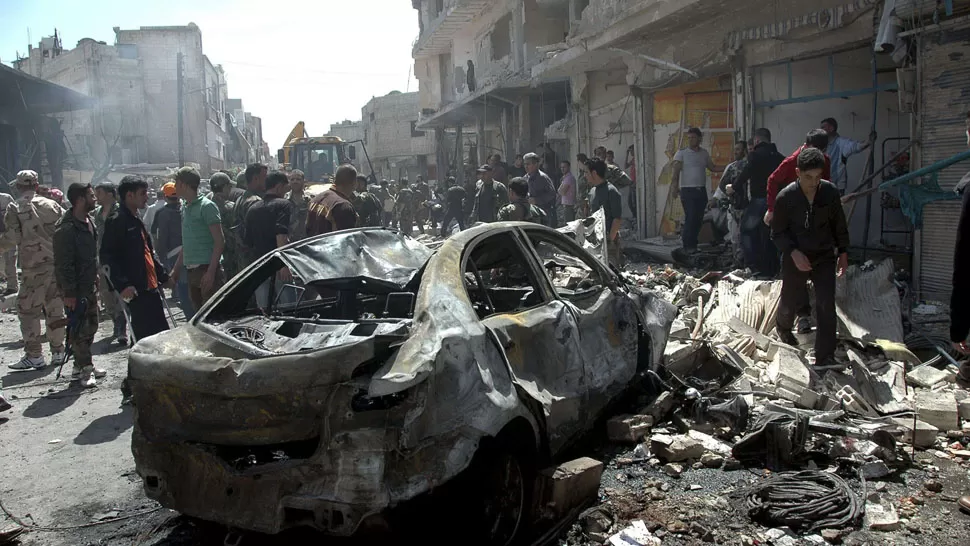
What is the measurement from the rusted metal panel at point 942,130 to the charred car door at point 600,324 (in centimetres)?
424

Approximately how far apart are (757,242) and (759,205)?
0.45m

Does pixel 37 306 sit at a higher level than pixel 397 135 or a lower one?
lower

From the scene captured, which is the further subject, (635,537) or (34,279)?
(34,279)

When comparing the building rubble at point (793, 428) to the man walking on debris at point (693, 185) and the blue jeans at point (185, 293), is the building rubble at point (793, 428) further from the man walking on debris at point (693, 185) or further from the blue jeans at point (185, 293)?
the blue jeans at point (185, 293)

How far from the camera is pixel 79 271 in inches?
269

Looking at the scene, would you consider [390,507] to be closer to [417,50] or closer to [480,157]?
[480,157]

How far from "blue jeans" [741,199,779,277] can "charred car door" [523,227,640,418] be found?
4730mm

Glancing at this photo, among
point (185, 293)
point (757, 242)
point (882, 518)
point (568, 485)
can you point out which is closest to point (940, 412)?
point (882, 518)

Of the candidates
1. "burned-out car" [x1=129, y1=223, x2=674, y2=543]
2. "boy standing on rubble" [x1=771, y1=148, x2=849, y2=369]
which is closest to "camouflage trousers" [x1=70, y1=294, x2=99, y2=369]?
"burned-out car" [x1=129, y1=223, x2=674, y2=543]

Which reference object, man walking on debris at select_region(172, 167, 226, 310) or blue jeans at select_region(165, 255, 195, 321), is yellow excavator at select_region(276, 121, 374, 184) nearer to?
blue jeans at select_region(165, 255, 195, 321)

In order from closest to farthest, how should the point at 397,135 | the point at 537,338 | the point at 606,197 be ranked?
the point at 537,338 → the point at 606,197 → the point at 397,135

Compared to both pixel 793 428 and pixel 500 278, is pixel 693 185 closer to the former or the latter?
pixel 500 278

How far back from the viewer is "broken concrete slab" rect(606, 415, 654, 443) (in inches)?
185

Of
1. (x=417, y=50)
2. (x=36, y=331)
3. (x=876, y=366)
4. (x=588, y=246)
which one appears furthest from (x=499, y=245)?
(x=417, y=50)
